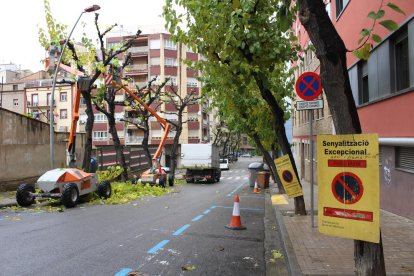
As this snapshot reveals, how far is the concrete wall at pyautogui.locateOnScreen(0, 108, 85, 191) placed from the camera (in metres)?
17.1

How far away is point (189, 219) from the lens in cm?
1117

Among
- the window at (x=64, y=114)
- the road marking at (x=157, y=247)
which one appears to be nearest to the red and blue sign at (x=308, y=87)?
the road marking at (x=157, y=247)

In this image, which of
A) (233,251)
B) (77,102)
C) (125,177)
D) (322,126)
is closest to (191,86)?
(125,177)

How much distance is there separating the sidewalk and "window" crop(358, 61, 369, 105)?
4.59 m

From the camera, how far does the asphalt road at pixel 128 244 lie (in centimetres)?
605

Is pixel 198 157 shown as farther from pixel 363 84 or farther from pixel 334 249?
pixel 334 249

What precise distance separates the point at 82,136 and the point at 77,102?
32.8 ft

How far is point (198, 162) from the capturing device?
31266mm

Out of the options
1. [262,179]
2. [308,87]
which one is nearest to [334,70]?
[308,87]

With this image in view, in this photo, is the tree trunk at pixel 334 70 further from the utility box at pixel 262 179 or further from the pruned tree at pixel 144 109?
the pruned tree at pixel 144 109

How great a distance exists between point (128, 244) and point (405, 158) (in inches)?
261

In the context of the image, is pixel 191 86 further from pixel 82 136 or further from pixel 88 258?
pixel 88 258

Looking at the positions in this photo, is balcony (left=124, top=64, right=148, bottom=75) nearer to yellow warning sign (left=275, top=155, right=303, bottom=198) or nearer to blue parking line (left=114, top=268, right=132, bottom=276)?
yellow warning sign (left=275, top=155, right=303, bottom=198)

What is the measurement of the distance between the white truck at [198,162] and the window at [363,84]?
19.0 m
